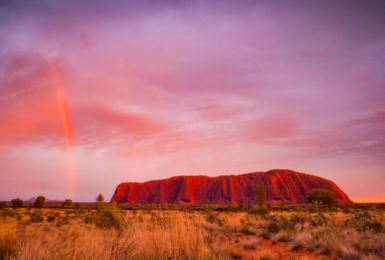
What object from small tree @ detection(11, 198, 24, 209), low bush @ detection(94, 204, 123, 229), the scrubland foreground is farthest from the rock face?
the scrubland foreground

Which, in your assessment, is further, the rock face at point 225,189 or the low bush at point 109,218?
the rock face at point 225,189

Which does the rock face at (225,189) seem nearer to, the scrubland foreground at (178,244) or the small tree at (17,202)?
the small tree at (17,202)

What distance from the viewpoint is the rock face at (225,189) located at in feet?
317

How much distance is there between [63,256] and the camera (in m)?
4.40

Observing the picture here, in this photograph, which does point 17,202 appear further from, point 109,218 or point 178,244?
point 178,244

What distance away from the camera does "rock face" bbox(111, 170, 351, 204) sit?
96.7 m

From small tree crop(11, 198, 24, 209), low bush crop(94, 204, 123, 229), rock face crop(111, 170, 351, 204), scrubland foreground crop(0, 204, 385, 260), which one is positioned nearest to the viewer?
scrubland foreground crop(0, 204, 385, 260)

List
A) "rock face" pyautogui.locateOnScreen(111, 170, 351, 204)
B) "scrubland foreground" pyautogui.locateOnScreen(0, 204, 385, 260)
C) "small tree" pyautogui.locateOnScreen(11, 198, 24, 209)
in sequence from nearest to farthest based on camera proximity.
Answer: "scrubland foreground" pyautogui.locateOnScreen(0, 204, 385, 260)
"small tree" pyautogui.locateOnScreen(11, 198, 24, 209)
"rock face" pyautogui.locateOnScreen(111, 170, 351, 204)

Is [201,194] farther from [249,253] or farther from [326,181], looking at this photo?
[249,253]

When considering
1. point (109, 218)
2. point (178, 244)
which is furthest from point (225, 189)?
point (178, 244)

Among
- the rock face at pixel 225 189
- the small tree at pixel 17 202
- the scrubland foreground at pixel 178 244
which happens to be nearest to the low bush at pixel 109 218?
the scrubland foreground at pixel 178 244

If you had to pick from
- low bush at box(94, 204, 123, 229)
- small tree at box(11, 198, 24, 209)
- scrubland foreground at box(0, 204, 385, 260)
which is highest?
scrubland foreground at box(0, 204, 385, 260)

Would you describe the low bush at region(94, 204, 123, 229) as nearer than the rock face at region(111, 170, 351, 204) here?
Yes

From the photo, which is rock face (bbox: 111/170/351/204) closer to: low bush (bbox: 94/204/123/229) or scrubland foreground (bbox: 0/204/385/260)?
low bush (bbox: 94/204/123/229)
